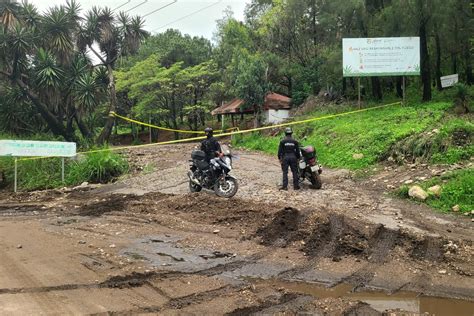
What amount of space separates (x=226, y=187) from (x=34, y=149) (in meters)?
8.48

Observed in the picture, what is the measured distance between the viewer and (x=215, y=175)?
11.0 m

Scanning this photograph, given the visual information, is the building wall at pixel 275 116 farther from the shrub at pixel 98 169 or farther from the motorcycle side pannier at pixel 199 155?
the motorcycle side pannier at pixel 199 155

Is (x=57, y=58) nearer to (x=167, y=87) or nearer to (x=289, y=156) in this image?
(x=167, y=87)

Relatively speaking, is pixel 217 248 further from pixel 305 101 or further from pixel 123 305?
pixel 305 101

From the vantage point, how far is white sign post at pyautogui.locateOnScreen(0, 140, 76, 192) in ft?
50.1

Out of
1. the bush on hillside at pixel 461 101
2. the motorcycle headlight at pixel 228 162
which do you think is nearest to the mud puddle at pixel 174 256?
the motorcycle headlight at pixel 228 162

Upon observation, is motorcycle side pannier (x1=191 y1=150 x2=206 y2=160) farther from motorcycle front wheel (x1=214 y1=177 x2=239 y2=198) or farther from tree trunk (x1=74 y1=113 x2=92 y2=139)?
tree trunk (x1=74 y1=113 x2=92 y2=139)

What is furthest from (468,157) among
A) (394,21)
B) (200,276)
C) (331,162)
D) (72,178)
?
(72,178)

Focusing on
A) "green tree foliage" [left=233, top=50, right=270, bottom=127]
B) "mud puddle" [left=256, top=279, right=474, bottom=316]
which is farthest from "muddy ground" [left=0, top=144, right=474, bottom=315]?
"green tree foliage" [left=233, top=50, right=270, bottom=127]

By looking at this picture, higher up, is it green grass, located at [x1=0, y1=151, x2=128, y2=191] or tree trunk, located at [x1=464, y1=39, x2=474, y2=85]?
tree trunk, located at [x1=464, y1=39, x2=474, y2=85]

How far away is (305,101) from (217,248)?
70.9 ft

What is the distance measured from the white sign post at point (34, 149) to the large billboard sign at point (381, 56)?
12531 mm

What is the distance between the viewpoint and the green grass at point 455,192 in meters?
9.11

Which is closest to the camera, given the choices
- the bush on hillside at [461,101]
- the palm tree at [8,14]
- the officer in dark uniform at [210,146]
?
the officer in dark uniform at [210,146]
